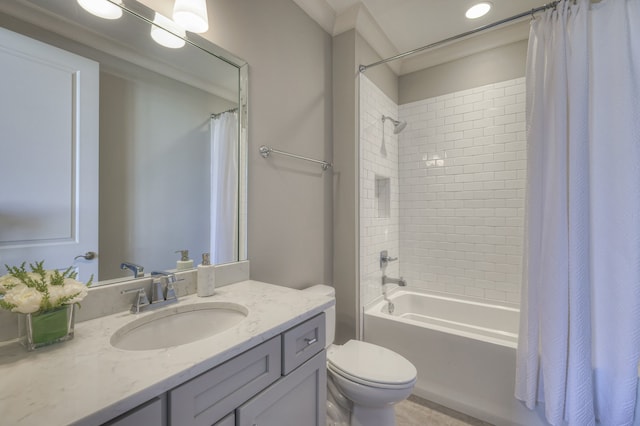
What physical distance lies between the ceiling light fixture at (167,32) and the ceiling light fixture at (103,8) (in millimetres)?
123

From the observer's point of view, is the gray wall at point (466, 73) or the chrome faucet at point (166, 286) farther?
the gray wall at point (466, 73)

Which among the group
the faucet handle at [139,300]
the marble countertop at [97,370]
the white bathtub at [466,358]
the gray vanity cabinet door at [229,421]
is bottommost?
the white bathtub at [466,358]

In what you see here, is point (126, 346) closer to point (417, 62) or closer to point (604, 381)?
point (604, 381)

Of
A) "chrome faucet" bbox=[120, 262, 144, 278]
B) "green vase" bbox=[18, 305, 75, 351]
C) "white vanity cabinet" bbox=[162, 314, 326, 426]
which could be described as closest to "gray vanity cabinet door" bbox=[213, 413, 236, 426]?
"white vanity cabinet" bbox=[162, 314, 326, 426]

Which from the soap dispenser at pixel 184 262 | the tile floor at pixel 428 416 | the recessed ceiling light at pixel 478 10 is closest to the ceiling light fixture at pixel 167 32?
the soap dispenser at pixel 184 262

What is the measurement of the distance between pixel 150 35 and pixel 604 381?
255cm

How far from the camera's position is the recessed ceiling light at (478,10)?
1.95 m

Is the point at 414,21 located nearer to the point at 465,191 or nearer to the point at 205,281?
the point at 465,191

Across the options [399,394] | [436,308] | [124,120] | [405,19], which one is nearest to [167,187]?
[124,120]

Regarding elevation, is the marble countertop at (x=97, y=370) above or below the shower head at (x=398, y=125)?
below

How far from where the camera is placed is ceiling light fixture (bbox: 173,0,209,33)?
111 cm

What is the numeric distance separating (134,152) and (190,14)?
59cm

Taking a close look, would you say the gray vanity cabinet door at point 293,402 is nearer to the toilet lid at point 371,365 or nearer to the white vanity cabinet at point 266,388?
the white vanity cabinet at point 266,388

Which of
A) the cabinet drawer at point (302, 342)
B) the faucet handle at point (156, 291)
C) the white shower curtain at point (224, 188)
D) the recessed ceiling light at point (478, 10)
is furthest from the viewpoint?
the recessed ceiling light at point (478, 10)
